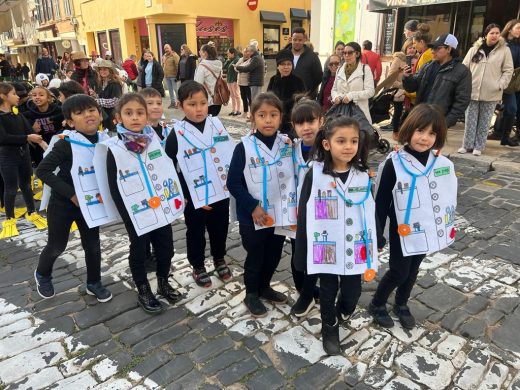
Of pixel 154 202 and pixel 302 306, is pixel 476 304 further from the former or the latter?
pixel 154 202

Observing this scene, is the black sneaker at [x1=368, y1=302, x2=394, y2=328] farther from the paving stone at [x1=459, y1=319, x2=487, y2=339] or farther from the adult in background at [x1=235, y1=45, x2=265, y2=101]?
the adult in background at [x1=235, y1=45, x2=265, y2=101]

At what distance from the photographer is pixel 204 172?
3.00m

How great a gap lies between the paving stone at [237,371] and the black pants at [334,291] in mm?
523

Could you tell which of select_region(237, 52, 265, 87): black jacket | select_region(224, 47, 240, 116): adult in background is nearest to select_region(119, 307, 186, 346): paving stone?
select_region(237, 52, 265, 87): black jacket

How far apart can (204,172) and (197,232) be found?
→ 0.53 m

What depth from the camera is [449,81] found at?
4.80m

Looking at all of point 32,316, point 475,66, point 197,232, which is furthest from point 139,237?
point 475,66

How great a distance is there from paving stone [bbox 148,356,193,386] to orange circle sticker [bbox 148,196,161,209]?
100 centimetres

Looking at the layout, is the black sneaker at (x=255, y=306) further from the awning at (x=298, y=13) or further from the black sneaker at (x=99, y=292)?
the awning at (x=298, y=13)

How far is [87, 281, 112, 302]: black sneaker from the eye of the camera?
10.3 ft

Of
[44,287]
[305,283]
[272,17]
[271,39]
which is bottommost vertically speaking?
[44,287]

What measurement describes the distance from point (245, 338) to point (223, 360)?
0.79ft

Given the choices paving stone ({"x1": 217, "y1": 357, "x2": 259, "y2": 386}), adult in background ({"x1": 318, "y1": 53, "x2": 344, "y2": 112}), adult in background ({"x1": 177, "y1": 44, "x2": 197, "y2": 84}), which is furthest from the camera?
adult in background ({"x1": 177, "y1": 44, "x2": 197, "y2": 84})

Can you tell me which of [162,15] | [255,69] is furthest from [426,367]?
[162,15]
